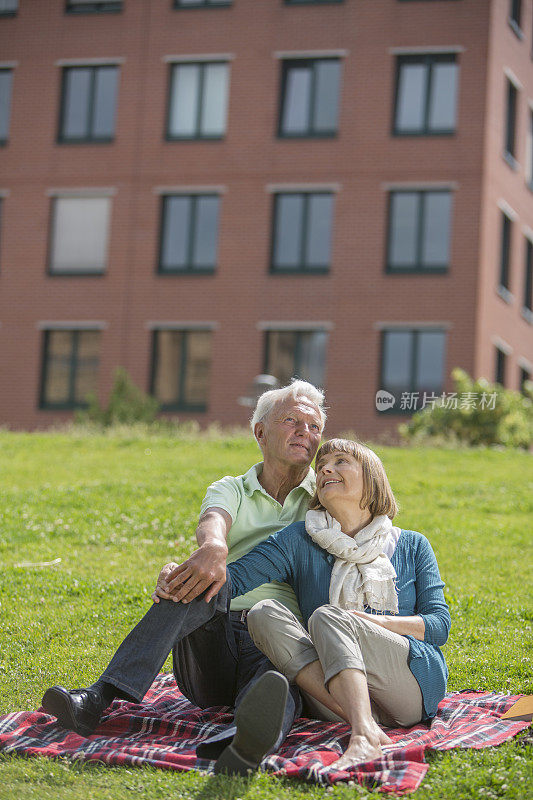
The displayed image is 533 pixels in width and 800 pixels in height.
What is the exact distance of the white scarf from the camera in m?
5.14

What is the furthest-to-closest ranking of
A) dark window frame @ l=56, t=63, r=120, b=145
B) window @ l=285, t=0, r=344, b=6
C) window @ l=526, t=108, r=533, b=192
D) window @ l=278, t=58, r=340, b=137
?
window @ l=526, t=108, r=533, b=192
dark window frame @ l=56, t=63, r=120, b=145
window @ l=285, t=0, r=344, b=6
window @ l=278, t=58, r=340, b=137

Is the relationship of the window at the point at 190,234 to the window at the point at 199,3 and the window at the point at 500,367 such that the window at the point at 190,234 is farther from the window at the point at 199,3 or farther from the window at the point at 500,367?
the window at the point at 500,367

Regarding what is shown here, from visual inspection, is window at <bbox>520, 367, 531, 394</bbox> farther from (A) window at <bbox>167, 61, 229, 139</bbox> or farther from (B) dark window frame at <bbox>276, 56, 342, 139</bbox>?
(A) window at <bbox>167, 61, 229, 139</bbox>

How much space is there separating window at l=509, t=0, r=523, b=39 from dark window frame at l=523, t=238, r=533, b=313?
5.17m

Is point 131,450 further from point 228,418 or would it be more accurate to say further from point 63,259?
point 63,259

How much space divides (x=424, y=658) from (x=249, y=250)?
22008 millimetres

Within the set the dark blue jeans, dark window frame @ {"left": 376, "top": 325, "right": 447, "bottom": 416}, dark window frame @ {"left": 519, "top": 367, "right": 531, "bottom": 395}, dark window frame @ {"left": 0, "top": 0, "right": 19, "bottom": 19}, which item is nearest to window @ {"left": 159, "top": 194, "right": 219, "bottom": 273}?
dark window frame @ {"left": 376, "top": 325, "right": 447, "bottom": 416}

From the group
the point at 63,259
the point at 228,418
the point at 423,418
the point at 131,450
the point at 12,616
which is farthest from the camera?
the point at 63,259

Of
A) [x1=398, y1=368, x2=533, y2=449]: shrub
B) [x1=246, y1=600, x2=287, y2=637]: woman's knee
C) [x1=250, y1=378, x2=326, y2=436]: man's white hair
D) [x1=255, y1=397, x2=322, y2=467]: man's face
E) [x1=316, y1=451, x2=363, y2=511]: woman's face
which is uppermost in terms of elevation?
[x1=398, y1=368, x2=533, y2=449]: shrub

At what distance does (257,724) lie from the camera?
169 inches

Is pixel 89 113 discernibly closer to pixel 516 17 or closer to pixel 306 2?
pixel 306 2

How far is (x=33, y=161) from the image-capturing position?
28312 mm

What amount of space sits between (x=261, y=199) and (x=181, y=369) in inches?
175

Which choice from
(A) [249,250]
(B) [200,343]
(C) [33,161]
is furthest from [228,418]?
(C) [33,161]
